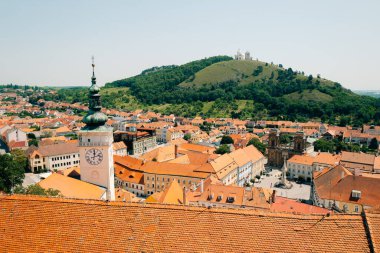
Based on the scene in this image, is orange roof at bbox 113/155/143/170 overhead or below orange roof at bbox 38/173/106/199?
below

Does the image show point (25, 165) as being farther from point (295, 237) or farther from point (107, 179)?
point (295, 237)

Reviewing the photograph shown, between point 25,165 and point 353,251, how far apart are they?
84.6m

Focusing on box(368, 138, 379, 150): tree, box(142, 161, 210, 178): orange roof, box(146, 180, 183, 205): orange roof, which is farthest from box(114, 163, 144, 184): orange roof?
box(368, 138, 379, 150): tree

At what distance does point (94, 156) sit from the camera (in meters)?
39.1

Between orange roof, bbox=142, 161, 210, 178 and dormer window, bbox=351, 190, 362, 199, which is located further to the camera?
orange roof, bbox=142, 161, 210, 178

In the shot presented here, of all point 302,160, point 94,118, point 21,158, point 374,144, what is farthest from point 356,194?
point 374,144

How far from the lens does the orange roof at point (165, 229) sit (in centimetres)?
1220

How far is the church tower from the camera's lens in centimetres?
3769

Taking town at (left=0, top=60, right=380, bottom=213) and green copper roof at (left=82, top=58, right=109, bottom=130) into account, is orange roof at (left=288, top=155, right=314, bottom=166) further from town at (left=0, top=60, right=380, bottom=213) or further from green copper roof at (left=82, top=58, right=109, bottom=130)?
green copper roof at (left=82, top=58, right=109, bottom=130)

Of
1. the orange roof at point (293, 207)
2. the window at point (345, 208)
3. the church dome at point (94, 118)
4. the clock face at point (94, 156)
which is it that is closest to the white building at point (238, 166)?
the orange roof at point (293, 207)

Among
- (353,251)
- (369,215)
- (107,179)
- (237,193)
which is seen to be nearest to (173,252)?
(353,251)

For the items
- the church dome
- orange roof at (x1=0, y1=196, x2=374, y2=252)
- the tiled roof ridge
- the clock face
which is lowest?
the clock face

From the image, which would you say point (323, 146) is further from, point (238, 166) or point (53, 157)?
point (53, 157)

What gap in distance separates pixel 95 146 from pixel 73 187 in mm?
5597
